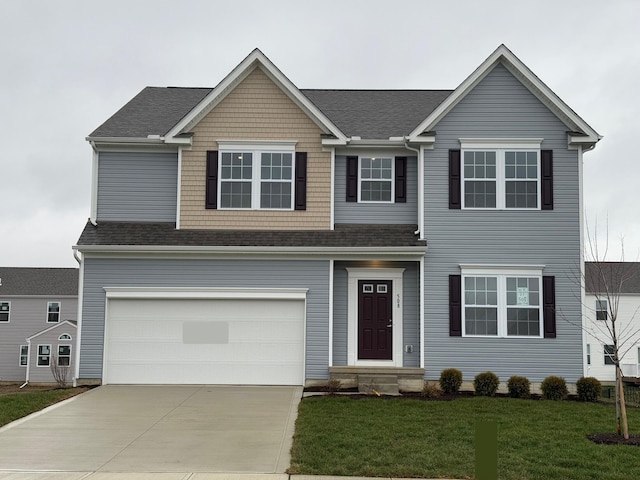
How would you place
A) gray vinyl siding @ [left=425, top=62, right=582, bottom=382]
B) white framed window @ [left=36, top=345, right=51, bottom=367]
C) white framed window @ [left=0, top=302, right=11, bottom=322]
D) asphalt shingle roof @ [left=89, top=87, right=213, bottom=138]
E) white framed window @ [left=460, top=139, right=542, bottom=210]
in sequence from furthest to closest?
white framed window @ [left=0, top=302, right=11, bottom=322], white framed window @ [left=36, top=345, right=51, bottom=367], asphalt shingle roof @ [left=89, top=87, right=213, bottom=138], white framed window @ [left=460, top=139, right=542, bottom=210], gray vinyl siding @ [left=425, top=62, right=582, bottom=382]

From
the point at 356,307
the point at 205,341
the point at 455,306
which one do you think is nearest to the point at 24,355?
the point at 205,341

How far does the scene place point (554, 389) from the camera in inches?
591

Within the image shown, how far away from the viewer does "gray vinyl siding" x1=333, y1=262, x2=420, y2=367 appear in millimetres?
16641

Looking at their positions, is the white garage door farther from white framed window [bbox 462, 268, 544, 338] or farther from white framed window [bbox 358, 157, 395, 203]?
white framed window [bbox 462, 268, 544, 338]

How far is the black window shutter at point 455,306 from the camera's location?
16031mm

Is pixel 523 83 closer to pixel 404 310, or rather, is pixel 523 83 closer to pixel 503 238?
pixel 503 238

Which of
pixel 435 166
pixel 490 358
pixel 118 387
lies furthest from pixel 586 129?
pixel 118 387

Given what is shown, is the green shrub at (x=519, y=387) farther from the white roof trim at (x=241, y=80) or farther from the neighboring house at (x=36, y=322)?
the neighboring house at (x=36, y=322)

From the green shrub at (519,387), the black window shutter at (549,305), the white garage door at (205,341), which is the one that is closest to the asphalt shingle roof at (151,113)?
the white garage door at (205,341)

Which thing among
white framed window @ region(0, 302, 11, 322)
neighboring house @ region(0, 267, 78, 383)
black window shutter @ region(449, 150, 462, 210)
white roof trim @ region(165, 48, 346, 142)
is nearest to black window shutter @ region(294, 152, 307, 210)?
white roof trim @ region(165, 48, 346, 142)

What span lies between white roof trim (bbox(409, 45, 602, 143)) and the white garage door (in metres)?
5.68

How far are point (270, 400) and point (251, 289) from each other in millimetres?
3234

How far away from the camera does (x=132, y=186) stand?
17203mm

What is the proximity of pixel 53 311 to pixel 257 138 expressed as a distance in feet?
103
